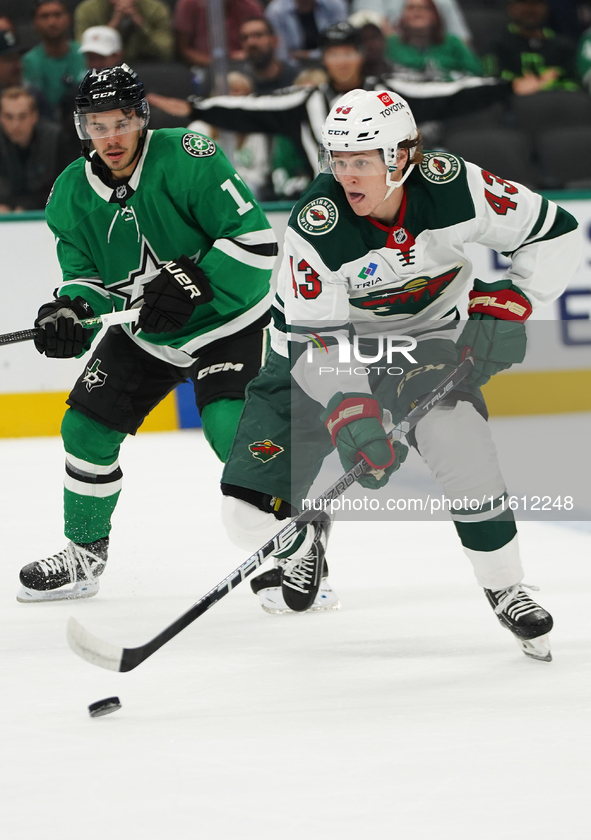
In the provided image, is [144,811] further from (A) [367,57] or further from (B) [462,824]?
(A) [367,57]

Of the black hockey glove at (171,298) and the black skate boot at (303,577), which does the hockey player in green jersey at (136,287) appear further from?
the black skate boot at (303,577)

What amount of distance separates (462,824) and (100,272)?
1.75 m

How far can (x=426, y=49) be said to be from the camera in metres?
5.69

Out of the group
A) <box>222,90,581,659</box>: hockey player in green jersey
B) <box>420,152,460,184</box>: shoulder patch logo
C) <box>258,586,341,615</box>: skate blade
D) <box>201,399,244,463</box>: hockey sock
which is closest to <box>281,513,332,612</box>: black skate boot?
<box>258,586,341,615</box>: skate blade

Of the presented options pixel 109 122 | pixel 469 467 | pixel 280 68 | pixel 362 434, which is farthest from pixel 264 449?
pixel 280 68

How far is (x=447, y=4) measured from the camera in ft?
19.4

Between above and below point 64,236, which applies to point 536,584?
below

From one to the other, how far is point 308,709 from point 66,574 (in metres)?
1.05

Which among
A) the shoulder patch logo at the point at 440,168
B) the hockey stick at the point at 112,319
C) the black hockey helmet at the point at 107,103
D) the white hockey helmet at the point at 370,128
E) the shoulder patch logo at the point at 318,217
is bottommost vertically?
the hockey stick at the point at 112,319

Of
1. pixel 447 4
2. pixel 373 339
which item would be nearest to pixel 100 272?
pixel 373 339

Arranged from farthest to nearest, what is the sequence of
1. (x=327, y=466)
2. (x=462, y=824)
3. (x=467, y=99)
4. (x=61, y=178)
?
(x=467, y=99), (x=327, y=466), (x=61, y=178), (x=462, y=824)

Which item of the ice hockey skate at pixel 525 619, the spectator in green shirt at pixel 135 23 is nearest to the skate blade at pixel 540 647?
the ice hockey skate at pixel 525 619

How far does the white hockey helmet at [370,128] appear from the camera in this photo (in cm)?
214

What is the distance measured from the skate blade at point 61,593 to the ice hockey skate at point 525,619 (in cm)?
108
